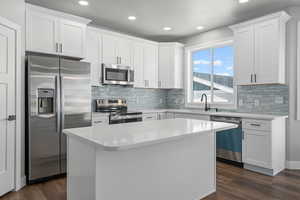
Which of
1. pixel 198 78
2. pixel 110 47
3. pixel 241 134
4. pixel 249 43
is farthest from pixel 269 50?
pixel 110 47

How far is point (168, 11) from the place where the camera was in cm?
361

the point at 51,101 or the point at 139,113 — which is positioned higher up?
the point at 51,101

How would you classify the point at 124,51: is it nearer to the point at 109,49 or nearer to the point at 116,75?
the point at 109,49

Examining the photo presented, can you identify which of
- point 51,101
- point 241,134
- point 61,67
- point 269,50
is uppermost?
point 269,50

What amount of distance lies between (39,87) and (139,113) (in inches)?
77.7

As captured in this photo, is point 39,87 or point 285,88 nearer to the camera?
point 39,87

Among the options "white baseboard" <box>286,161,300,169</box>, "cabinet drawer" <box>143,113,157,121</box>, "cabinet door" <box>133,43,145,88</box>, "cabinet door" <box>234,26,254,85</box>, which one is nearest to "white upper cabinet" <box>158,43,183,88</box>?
"cabinet door" <box>133,43,145,88</box>

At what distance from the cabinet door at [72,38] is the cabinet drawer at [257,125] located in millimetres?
3071

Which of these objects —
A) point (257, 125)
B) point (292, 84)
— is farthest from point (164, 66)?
point (292, 84)

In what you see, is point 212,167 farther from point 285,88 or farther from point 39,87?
point 39,87

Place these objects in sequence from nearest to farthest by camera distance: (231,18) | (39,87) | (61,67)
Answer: (39,87), (61,67), (231,18)

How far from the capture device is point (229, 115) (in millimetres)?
3623

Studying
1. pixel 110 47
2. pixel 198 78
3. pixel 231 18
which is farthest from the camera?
pixel 198 78

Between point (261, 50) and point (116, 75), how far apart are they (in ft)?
9.11
